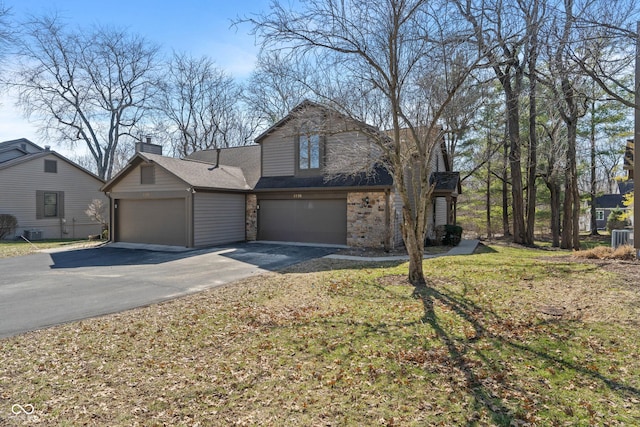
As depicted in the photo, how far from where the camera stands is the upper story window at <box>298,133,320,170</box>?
16078mm

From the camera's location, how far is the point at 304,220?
52.8ft


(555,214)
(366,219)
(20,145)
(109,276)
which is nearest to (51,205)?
(20,145)

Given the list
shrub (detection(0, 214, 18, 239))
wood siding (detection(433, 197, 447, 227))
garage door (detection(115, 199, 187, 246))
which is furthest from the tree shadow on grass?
shrub (detection(0, 214, 18, 239))

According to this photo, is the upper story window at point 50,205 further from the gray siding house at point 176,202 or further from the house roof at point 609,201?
the house roof at point 609,201

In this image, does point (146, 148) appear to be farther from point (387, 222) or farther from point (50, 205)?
point (387, 222)

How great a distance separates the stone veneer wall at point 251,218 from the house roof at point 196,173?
614mm

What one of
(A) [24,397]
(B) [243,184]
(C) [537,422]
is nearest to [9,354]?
(A) [24,397]

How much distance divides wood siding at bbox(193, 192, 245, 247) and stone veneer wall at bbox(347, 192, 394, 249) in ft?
17.1

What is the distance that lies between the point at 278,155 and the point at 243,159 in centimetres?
366

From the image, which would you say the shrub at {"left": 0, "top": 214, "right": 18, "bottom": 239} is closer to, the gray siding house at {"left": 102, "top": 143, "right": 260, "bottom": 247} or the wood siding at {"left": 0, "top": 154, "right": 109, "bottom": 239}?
the wood siding at {"left": 0, "top": 154, "right": 109, "bottom": 239}

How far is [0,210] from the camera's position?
20.3 meters

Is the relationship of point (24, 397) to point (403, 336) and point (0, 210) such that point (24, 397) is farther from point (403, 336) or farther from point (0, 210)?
point (0, 210)

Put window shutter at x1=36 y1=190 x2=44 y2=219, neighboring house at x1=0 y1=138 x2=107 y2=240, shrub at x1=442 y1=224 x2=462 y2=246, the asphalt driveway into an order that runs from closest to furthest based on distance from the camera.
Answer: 1. the asphalt driveway
2. shrub at x1=442 y1=224 x2=462 y2=246
3. neighboring house at x1=0 y1=138 x2=107 y2=240
4. window shutter at x1=36 y1=190 x2=44 y2=219
